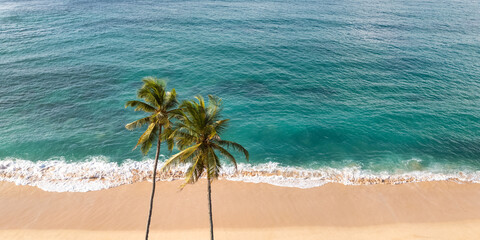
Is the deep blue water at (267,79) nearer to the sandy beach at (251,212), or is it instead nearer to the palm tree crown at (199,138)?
the sandy beach at (251,212)

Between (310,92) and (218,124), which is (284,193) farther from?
(310,92)

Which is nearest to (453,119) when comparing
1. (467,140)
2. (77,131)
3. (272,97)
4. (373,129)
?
(467,140)

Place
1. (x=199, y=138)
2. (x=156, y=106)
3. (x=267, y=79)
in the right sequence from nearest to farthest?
(x=199, y=138)
(x=156, y=106)
(x=267, y=79)

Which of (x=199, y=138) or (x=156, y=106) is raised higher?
(x=156, y=106)

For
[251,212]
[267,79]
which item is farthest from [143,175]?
[267,79]

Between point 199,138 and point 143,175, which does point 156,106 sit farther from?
point 143,175
